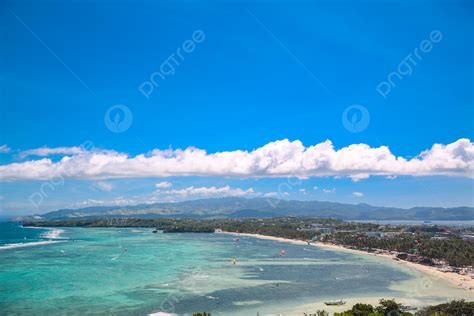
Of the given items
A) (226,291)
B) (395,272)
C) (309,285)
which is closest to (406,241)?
(395,272)

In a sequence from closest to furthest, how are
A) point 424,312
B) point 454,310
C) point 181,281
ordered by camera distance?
1. point 454,310
2. point 424,312
3. point 181,281

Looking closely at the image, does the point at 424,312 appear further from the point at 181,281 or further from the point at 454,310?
the point at 181,281

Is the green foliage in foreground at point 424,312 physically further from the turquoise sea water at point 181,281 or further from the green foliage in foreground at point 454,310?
the turquoise sea water at point 181,281

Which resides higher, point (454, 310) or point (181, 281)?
point (454, 310)

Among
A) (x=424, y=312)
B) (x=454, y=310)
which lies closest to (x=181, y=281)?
(x=424, y=312)

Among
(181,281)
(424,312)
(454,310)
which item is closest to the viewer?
(454,310)

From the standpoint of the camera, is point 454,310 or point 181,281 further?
point 181,281

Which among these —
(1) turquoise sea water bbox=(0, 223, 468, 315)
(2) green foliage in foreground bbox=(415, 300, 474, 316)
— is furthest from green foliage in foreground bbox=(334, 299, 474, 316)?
(1) turquoise sea water bbox=(0, 223, 468, 315)

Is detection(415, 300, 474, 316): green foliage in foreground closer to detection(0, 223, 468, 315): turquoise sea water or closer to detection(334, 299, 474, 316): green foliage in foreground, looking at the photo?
detection(334, 299, 474, 316): green foliage in foreground

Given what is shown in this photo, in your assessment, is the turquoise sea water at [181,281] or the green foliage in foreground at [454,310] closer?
the green foliage in foreground at [454,310]

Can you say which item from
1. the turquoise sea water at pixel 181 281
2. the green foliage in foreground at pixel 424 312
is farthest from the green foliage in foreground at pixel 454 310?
the turquoise sea water at pixel 181 281
